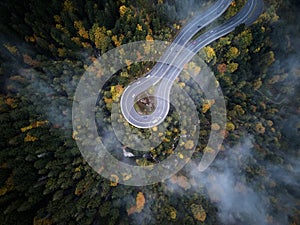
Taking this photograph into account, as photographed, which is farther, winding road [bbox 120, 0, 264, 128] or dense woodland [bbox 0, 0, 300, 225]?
winding road [bbox 120, 0, 264, 128]

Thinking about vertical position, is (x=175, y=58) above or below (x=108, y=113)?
above

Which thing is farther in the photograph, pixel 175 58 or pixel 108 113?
pixel 175 58

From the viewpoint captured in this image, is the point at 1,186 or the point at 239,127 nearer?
the point at 1,186

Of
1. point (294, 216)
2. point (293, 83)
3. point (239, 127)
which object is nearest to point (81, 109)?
point (239, 127)

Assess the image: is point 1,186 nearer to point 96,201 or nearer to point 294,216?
point 96,201
